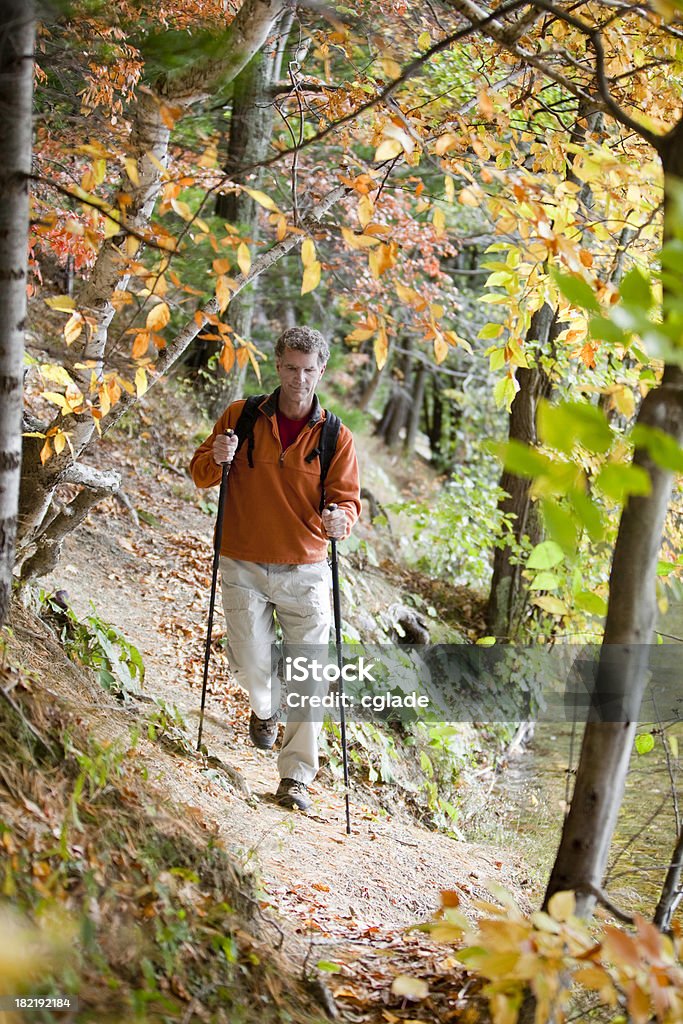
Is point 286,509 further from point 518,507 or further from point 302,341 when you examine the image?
point 518,507

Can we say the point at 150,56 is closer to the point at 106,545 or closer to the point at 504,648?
the point at 106,545

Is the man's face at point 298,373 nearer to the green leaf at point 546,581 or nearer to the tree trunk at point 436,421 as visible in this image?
the green leaf at point 546,581

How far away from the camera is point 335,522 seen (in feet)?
15.3

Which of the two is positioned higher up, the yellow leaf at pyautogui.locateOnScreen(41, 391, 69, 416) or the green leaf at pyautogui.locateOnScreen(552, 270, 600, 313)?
the green leaf at pyautogui.locateOnScreen(552, 270, 600, 313)

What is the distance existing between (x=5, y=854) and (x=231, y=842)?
1654 mm

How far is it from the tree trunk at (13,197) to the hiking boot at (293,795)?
2.96 metres

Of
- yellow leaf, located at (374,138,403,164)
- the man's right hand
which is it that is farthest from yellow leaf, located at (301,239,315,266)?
the man's right hand

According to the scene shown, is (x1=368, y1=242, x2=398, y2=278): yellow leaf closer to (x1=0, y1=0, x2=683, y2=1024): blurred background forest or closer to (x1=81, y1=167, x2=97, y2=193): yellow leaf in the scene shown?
(x1=0, y1=0, x2=683, y2=1024): blurred background forest

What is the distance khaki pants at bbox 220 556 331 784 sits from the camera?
490 cm

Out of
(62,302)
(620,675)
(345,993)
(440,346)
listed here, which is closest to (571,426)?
(620,675)

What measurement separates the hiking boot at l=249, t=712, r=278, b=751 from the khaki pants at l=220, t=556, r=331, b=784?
16.2 inches

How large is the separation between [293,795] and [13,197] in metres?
3.56

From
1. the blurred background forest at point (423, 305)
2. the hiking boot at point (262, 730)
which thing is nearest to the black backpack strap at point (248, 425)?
the blurred background forest at point (423, 305)

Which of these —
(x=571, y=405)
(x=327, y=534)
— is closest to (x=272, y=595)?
(x=327, y=534)
